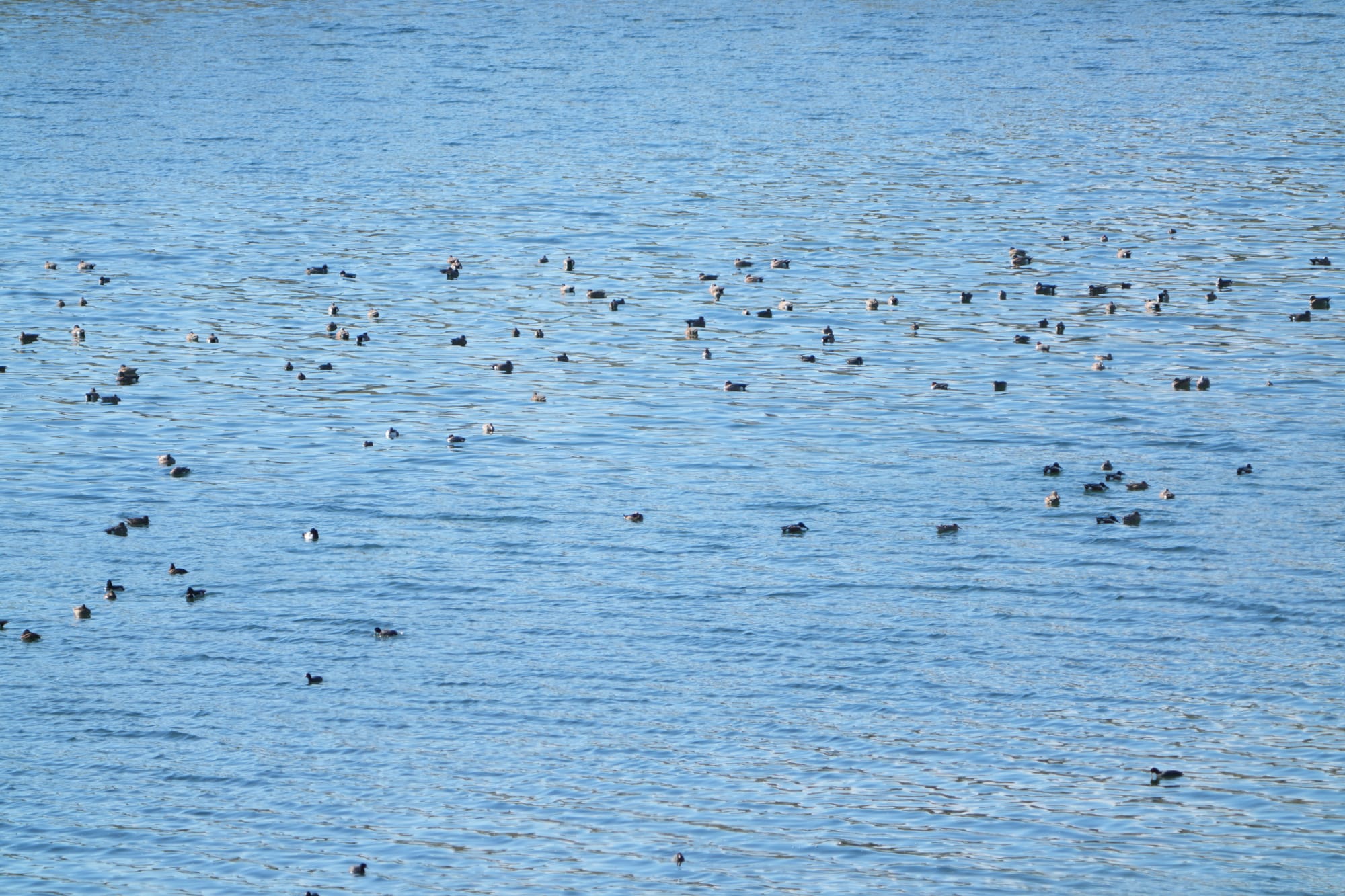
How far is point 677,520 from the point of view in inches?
1314

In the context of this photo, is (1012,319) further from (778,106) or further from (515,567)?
(778,106)

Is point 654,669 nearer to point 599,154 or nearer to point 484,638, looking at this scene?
point 484,638

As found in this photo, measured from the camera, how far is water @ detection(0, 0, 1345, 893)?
22938mm

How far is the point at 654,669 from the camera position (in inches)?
1075

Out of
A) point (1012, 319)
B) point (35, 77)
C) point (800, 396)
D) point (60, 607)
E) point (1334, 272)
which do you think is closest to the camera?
point (60, 607)

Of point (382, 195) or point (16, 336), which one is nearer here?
point (16, 336)

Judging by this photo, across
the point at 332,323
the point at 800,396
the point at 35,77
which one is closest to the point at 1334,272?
the point at 800,396

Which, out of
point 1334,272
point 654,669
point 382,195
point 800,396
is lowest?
point 654,669

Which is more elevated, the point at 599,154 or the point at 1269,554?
the point at 599,154

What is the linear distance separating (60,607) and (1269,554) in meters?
21.0

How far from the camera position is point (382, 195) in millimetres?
63812

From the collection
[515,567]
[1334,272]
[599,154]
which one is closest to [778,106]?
[599,154]

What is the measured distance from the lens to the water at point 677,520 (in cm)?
2294

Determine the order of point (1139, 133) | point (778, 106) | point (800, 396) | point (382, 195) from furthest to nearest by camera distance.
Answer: point (778, 106) → point (1139, 133) → point (382, 195) → point (800, 396)
